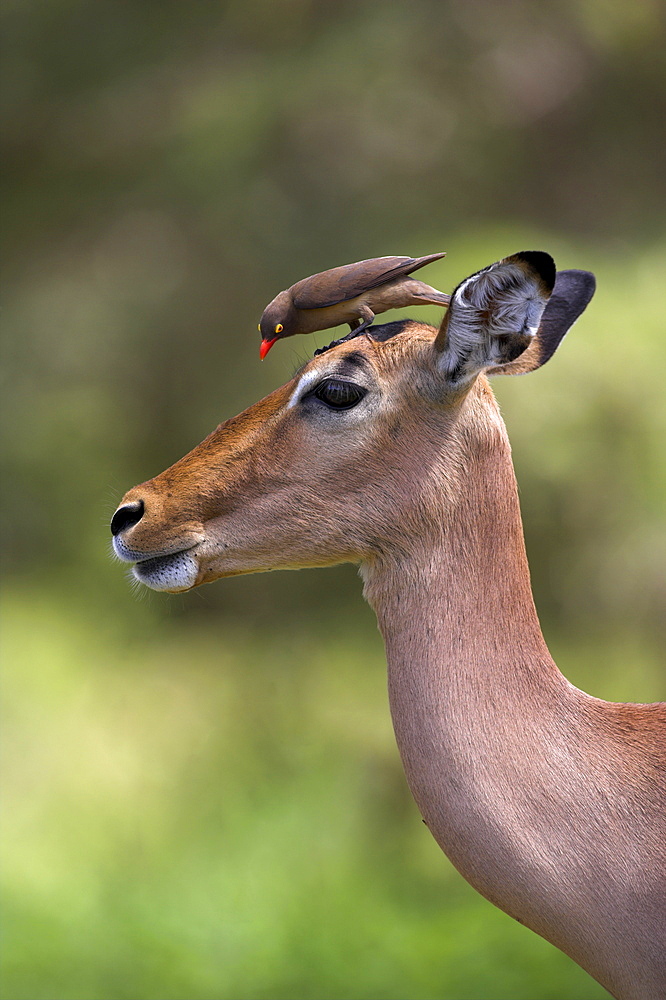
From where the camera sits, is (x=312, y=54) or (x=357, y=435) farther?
(x=312, y=54)

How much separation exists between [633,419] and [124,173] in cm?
268

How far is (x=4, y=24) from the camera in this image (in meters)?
5.31

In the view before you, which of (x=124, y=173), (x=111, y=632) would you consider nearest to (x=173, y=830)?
(x=111, y=632)

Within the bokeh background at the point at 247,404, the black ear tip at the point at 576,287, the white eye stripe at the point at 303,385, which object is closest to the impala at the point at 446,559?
the white eye stripe at the point at 303,385

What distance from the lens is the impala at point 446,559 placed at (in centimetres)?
154

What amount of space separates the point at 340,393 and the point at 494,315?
29 centimetres

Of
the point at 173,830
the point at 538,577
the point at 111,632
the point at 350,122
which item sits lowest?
the point at 173,830

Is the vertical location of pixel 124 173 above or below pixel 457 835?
above

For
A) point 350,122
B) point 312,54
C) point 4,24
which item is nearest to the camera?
point 350,122

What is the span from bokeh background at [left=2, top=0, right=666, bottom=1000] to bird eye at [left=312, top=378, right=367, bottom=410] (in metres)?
2.21

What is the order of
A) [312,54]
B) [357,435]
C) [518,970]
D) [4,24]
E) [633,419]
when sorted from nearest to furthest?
[357,435], [518,970], [633,419], [312,54], [4,24]

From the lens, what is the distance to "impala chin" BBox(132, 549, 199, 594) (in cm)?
169

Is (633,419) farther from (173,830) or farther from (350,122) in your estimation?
(173,830)

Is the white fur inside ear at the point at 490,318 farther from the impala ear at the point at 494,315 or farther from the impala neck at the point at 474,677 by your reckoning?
the impala neck at the point at 474,677
